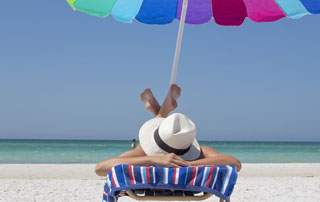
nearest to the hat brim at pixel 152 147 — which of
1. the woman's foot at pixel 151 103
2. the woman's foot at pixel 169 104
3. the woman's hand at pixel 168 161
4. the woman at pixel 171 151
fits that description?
the woman at pixel 171 151

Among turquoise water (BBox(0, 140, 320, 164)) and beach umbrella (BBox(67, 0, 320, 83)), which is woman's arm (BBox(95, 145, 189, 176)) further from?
turquoise water (BBox(0, 140, 320, 164))

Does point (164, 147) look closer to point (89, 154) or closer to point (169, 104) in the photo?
point (169, 104)

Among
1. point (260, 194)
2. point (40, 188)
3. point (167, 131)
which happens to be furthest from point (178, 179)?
point (40, 188)

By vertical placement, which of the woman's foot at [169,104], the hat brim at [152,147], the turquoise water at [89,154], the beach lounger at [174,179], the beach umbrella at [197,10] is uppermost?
the beach umbrella at [197,10]

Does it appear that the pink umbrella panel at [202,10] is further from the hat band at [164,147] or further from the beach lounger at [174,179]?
the beach lounger at [174,179]

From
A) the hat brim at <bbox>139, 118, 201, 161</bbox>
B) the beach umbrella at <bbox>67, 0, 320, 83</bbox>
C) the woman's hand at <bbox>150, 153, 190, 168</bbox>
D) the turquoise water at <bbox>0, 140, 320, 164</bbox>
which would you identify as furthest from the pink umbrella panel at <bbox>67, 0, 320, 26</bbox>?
the turquoise water at <bbox>0, 140, 320, 164</bbox>

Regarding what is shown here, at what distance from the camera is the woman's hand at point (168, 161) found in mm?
2416

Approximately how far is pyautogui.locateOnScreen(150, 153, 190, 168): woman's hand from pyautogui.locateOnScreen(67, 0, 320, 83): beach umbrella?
52.6 inches

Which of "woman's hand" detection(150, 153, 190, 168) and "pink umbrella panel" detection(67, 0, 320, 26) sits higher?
"pink umbrella panel" detection(67, 0, 320, 26)

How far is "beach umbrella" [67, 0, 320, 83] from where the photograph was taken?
12.6ft

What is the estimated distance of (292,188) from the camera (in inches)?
274

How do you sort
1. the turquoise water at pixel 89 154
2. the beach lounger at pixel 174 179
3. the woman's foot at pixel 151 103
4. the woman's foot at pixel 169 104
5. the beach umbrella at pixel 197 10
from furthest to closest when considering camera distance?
the turquoise water at pixel 89 154 < the beach umbrella at pixel 197 10 < the woman's foot at pixel 151 103 < the woman's foot at pixel 169 104 < the beach lounger at pixel 174 179

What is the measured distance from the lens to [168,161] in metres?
2.42

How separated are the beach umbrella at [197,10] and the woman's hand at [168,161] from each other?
1.34 m
